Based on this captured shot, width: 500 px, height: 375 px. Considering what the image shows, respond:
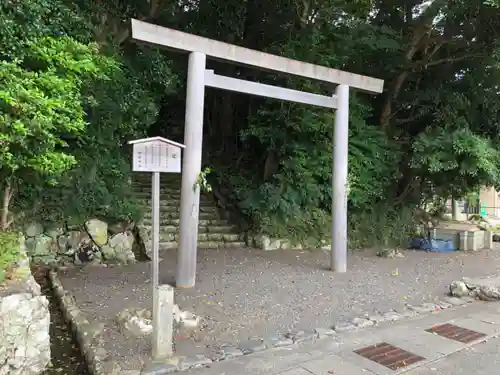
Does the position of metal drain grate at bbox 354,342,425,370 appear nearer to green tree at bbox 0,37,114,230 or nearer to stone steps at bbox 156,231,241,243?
green tree at bbox 0,37,114,230

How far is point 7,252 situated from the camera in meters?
3.79

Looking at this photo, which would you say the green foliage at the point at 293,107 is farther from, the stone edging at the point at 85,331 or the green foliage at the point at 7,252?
the stone edging at the point at 85,331

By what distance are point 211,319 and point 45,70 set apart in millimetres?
3615

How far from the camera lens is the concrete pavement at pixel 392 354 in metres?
3.15

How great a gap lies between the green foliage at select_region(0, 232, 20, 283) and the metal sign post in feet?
4.21

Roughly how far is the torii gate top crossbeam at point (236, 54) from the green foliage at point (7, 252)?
282cm

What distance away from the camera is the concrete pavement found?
3150mm

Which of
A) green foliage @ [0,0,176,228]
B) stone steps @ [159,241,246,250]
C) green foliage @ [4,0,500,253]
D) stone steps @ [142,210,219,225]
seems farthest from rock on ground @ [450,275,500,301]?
stone steps @ [142,210,219,225]

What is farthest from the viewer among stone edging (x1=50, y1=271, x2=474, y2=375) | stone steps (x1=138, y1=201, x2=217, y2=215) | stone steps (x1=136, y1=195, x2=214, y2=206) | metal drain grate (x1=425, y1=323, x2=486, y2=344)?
stone steps (x1=136, y1=195, x2=214, y2=206)

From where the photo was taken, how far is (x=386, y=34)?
8.88 m

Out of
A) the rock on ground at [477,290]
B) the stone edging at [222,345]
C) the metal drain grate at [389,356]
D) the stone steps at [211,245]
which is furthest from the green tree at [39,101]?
the rock on ground at [477,290]

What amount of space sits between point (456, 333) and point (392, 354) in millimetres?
1039

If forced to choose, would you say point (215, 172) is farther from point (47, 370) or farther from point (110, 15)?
point (47, 370)

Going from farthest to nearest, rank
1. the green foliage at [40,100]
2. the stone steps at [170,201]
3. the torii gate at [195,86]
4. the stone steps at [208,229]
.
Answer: the stone steps at [170,201] < the stone steps at [208,229] < the torii gate at [195,86] < the green foliage at [40,100]
